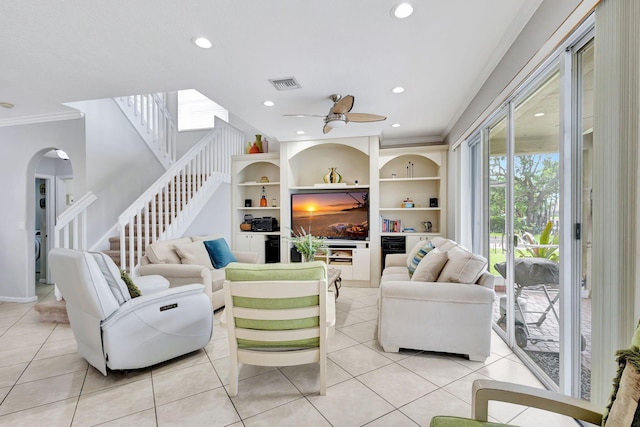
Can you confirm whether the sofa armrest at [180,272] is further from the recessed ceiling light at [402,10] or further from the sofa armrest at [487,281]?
the recessed ceiling light at [402,10]

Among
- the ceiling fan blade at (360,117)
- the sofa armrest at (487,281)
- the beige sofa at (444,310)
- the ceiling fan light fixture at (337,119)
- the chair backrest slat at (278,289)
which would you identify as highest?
the ceiling fan blade at (360,117)

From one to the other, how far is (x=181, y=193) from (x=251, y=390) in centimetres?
404

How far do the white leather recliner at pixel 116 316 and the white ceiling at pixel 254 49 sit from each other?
1584 millimetres

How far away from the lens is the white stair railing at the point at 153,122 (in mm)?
4891

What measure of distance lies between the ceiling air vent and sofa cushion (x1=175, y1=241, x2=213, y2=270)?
2339 mm

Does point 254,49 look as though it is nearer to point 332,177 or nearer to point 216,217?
point 332,177

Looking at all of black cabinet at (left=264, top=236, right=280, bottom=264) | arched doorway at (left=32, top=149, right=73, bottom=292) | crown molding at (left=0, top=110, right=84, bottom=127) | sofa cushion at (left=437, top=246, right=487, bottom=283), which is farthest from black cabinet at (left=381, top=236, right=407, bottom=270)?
arched doorway at (left=32, top=149, right=73, bottom=292)

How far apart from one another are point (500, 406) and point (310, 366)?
1314 millimetres

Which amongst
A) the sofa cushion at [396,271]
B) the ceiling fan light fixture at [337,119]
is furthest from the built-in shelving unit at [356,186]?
the ceiling fan light fixture at [337,119]

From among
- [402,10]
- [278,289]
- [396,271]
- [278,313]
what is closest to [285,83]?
[402,10]

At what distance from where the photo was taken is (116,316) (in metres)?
2.12

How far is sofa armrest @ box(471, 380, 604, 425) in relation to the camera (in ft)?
3.40

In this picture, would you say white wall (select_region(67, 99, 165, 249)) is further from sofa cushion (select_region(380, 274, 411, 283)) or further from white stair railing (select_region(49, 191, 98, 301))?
sofa cushion (select_region(380, 274, 411, 283))

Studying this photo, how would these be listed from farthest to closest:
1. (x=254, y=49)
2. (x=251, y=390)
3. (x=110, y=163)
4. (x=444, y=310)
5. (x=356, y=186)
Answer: (x=356, y=186), (x=110, y=163), (x=444, y=310), (x=254, y=49), (x=251, y=390)
